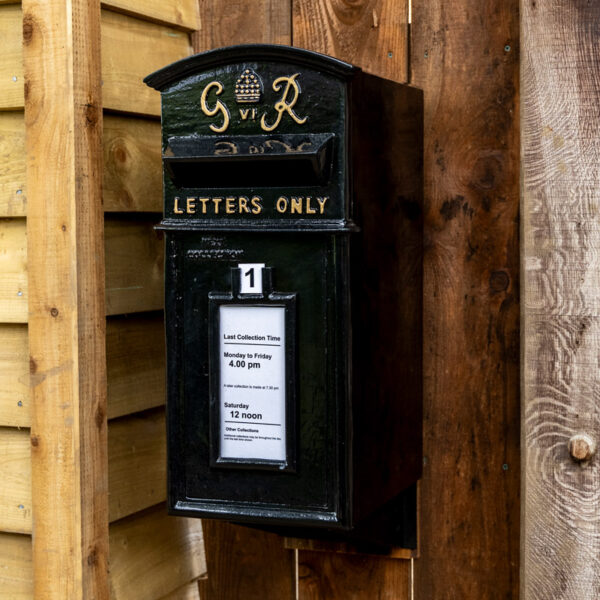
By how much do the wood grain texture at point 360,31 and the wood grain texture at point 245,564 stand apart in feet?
4.32

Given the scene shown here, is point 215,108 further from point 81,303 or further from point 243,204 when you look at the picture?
point 81,303

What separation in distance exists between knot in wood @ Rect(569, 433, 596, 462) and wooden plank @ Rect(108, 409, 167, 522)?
1104 millimetres

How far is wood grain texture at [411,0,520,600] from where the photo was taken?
7.84 feet

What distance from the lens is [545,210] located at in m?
2.10

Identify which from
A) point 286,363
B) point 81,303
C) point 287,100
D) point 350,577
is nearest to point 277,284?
point 286,363

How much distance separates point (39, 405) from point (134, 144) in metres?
0.72

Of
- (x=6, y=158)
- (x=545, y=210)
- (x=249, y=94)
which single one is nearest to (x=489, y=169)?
(x=545, y=210)

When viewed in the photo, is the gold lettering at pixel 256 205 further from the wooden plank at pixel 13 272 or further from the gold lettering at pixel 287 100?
the wooden plank at pixel 13 272

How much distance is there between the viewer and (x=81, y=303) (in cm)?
228

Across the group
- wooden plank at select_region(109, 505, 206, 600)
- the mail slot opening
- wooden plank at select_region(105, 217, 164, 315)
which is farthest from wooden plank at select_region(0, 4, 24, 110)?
wooden plank at select_region(109, 505, 206, 600)

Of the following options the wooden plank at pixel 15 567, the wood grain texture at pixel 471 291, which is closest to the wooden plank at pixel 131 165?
the wood grain texture at pixel 471 291

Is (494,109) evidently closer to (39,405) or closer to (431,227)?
(431,227)

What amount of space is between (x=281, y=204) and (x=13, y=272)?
2.42 ft

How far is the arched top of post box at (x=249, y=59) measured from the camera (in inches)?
78.8
